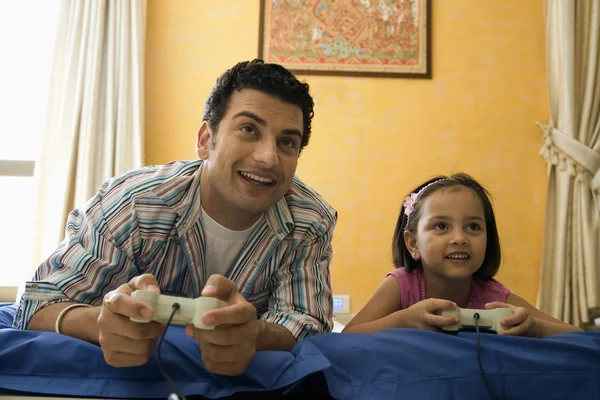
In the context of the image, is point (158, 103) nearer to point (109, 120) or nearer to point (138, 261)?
point (109, 120)

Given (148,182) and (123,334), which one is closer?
(123,334)

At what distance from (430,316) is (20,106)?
2662mm

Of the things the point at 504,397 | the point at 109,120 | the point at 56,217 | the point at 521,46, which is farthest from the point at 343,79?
the point at 504,397

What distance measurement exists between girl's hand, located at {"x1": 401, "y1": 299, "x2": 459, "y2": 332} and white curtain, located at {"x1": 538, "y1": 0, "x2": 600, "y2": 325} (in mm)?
1786

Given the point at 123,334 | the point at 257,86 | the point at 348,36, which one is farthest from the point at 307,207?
the point at 348,36

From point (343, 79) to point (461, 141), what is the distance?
2.39 feet

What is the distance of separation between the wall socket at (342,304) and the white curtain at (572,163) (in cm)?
98

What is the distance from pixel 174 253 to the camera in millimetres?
1309

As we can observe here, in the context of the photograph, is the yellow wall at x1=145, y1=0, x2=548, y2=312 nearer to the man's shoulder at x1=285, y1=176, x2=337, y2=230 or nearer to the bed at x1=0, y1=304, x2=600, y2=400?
the man's shoulder at x1=285, y1=176, x2=337, y2=230

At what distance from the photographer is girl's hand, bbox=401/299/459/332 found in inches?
42.6

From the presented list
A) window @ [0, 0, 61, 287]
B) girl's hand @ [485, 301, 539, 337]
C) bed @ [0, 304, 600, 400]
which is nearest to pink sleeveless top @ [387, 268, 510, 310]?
girl's hand @ [485, 301, 539, 337]

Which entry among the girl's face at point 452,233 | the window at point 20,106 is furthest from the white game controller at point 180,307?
the window at point 20,106

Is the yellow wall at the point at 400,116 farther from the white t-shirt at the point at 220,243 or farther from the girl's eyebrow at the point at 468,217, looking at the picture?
the white t-shirt at the point at 220,243

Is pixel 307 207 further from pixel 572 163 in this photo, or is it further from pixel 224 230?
pixel 572 163
